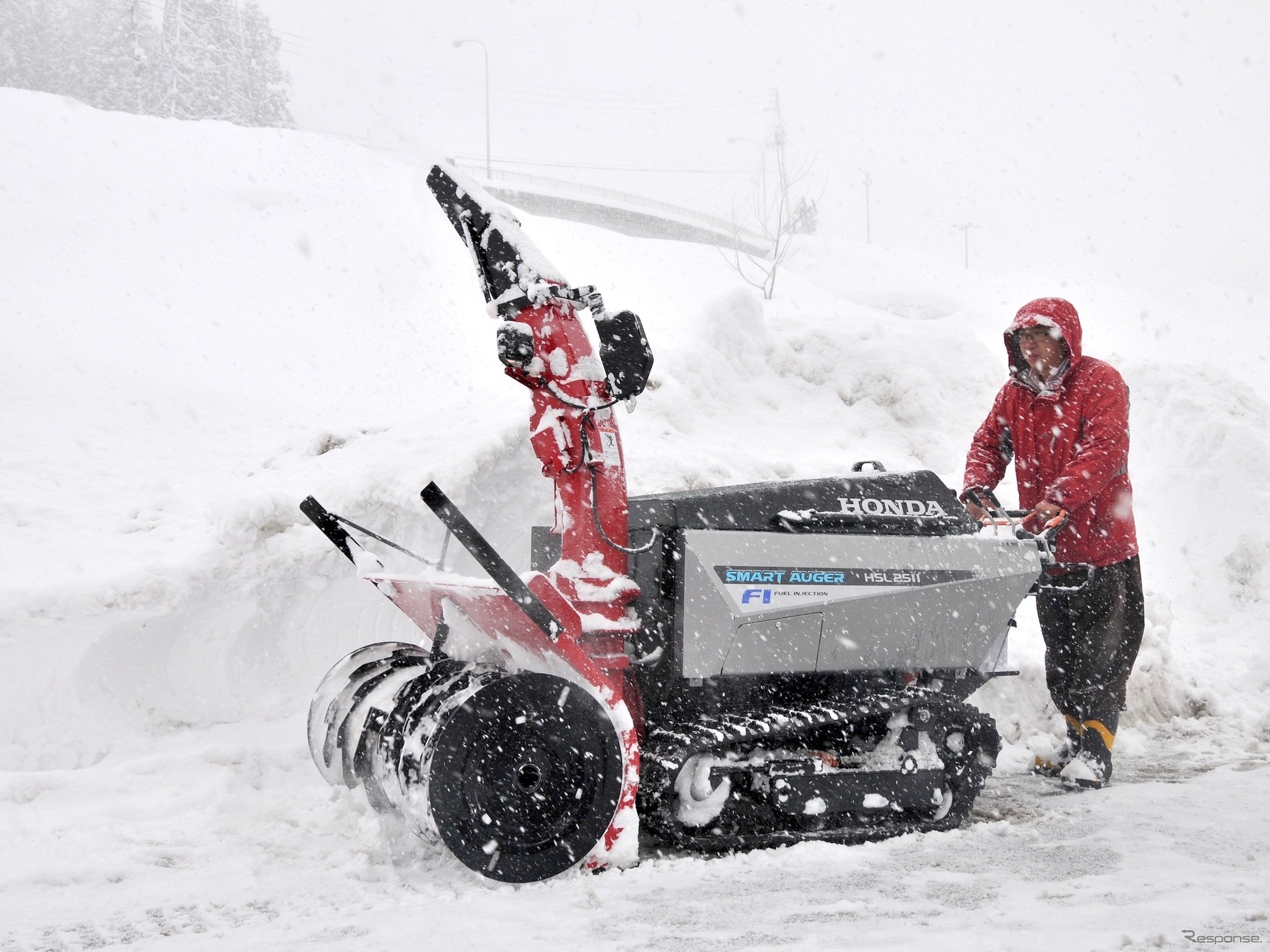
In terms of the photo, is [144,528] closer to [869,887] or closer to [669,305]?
[869,887]

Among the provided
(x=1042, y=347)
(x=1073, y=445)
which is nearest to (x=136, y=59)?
(x=1042, y=347)

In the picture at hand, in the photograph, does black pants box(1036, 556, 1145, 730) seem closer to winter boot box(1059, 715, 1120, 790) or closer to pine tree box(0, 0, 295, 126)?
winter boot box(1059, 715, 1120, 790)

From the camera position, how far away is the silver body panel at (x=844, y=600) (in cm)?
313

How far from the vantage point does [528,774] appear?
290 cm

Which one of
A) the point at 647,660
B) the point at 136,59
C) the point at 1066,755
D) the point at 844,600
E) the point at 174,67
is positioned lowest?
the point at 1066,755

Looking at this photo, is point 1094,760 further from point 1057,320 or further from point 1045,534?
point 1057,320

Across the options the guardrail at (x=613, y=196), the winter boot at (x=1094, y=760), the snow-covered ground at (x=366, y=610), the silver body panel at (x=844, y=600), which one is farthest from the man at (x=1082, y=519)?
the guardrail at (x=613, y=196)

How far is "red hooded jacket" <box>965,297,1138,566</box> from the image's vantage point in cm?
414

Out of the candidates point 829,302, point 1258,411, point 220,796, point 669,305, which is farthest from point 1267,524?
point 829,302

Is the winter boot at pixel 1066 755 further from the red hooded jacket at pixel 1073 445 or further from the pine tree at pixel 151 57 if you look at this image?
the pine tree at pixel 151 57

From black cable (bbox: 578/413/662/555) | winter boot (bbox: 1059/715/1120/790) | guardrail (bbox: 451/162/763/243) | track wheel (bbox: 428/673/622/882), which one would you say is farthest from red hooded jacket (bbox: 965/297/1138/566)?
guardrail (bbox: 451/162/763/243)

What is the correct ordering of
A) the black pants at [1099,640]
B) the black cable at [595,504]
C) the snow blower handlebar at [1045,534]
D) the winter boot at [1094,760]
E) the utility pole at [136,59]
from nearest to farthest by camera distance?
the black cable at [595,504] < the snow blower handlebar at [1045,534] < the winter boot at [1094,760] < the black pants at [1099,640] < the utility pole at [136,59]

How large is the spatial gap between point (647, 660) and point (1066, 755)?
7.33 feet

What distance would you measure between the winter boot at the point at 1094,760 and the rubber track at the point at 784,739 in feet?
2.35
